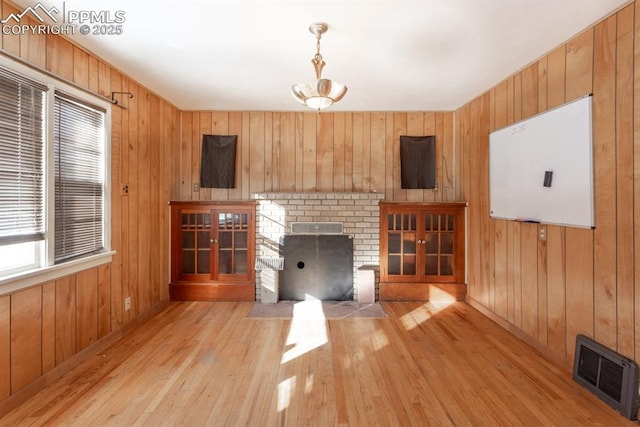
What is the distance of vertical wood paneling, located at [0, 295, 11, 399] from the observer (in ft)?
6.44

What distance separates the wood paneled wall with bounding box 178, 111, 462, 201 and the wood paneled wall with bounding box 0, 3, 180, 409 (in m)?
0.62

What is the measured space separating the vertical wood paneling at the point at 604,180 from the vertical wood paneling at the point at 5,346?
3978 mm

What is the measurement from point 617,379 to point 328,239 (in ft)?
9.82

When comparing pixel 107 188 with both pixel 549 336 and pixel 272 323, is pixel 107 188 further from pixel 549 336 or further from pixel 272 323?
pixel 549 336

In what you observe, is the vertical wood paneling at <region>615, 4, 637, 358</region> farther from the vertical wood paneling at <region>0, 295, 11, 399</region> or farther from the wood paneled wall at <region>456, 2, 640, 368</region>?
the vertical wood paneling at <region>0, 295, 11, 399</region>

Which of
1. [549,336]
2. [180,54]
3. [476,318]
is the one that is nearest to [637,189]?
[549,336]

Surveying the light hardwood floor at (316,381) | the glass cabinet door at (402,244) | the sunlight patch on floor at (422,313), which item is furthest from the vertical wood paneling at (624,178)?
the glass cabinet door at (402,244)

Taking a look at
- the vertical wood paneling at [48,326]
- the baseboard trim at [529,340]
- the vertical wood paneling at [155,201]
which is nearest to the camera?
the vertical wood paneling at [48,326]

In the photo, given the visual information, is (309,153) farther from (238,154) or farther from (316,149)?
(238,154)

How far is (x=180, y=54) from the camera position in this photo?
2.77m

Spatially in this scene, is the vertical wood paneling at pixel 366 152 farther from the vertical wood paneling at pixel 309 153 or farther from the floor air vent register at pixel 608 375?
the floor air vent register at pixel 608 375

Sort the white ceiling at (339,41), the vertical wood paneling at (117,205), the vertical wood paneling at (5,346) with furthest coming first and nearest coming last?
the vertical wood paneling at (117,205), the white ceiling at (339,41), the vertical wood paneling at (5,346)

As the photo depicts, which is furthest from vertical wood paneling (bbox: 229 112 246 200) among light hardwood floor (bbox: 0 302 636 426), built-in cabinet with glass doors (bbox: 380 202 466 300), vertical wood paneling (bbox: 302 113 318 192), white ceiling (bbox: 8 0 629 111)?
built-in cabinet with glass doors (bbox: 380 202 466 300)

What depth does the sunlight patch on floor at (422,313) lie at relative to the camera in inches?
139
